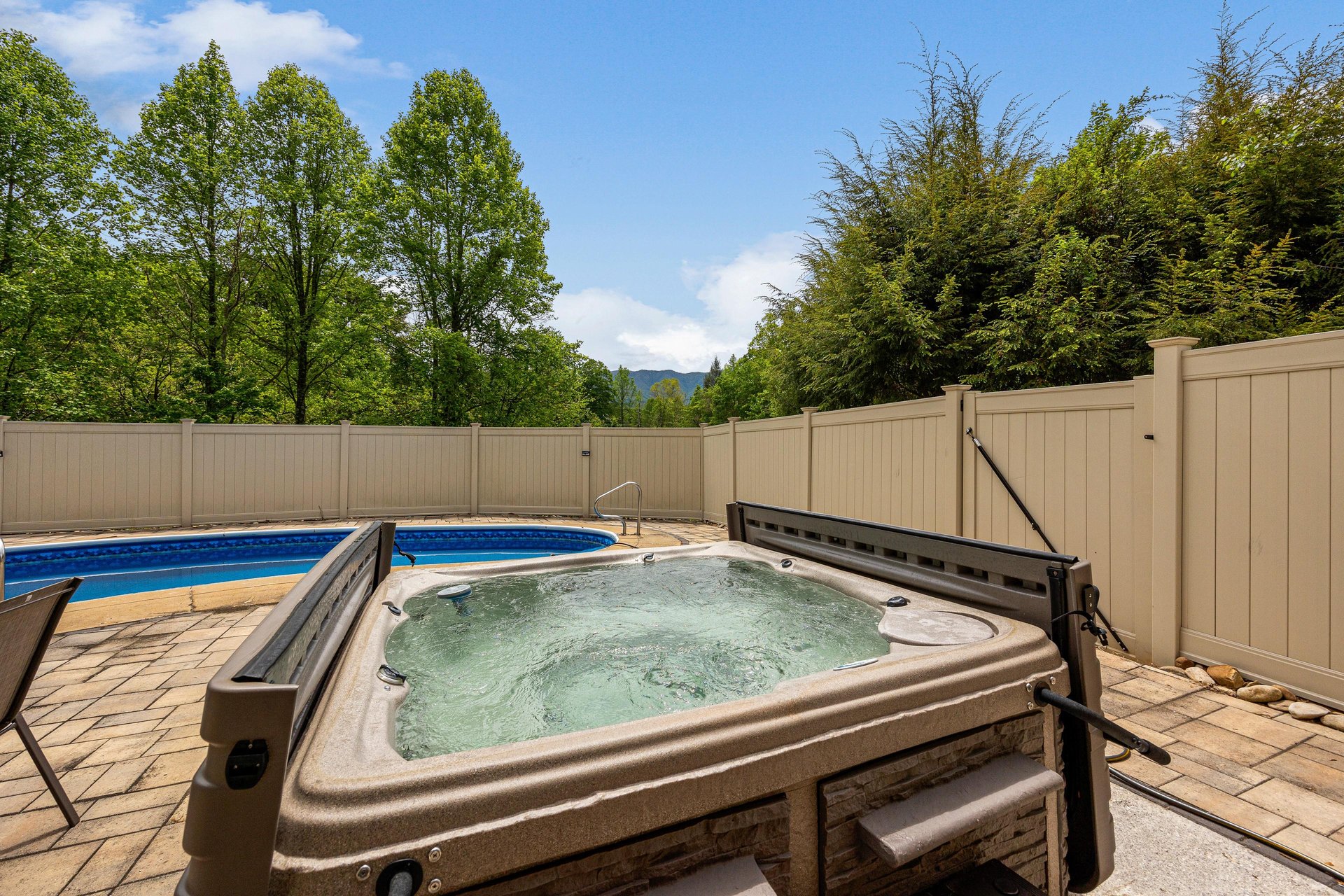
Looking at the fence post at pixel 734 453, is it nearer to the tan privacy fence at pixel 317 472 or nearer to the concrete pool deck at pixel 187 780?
the tan privacy fence at pixel 317 472

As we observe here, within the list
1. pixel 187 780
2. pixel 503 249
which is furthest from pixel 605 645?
pixel 503 249

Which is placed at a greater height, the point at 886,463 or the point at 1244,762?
the point at 886,463

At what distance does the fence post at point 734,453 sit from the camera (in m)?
7.45

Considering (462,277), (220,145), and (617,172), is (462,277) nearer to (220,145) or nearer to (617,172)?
(220,145)

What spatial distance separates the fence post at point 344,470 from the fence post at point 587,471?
139 inches

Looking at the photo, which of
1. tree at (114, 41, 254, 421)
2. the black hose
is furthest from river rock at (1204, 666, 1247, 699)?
tree at (114, 41, 254, 421)

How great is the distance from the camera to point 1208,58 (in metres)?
6.02

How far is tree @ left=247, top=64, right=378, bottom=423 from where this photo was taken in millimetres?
10977

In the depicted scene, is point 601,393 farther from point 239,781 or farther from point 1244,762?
point 239,781

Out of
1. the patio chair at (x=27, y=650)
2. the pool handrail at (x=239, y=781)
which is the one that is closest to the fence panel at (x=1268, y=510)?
the pool handrail at (x=239, y=781)

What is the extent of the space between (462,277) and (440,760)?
510 inches

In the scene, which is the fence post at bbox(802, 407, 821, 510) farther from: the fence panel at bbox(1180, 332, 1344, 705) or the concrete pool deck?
the fence panel at bbox(1180, 332, 1344, 705)

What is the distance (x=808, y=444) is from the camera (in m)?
5.70

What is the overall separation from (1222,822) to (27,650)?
11.5 ft
